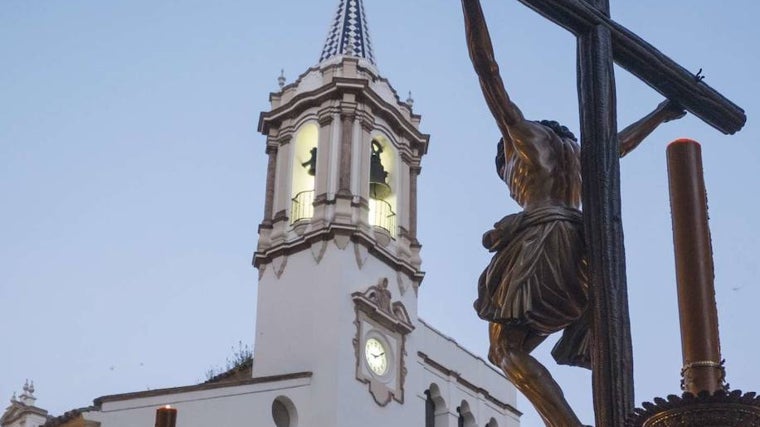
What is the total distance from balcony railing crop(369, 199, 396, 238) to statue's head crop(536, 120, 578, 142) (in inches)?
796

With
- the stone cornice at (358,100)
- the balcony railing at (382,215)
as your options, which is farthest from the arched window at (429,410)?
the stone cornice at (358,100)

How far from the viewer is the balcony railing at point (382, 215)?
23828 mm

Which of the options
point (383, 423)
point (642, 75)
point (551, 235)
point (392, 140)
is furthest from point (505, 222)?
point (392, 140)

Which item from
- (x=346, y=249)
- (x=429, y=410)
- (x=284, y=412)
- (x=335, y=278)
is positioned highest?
(x=346, y=249)

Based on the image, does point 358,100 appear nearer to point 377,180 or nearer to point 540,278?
point 377,180

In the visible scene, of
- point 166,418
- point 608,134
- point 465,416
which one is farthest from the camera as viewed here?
point 465,416

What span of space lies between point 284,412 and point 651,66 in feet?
62.9

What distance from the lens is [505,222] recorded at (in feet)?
10.5

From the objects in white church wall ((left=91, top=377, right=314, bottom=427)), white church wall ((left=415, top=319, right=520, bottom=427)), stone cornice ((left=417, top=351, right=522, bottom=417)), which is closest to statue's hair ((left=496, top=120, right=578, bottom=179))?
white church wall ((left=91, top=377, right=314, bottom=427))

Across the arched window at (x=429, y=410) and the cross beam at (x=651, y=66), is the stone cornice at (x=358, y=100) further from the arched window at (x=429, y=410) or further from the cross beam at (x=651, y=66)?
the cross beam at (x=651, y=66)

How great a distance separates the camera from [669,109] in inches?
148

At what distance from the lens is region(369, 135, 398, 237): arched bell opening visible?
23938 mm

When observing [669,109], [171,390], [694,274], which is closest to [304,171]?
[171,390]

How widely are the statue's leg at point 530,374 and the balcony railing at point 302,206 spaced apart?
2035cm
